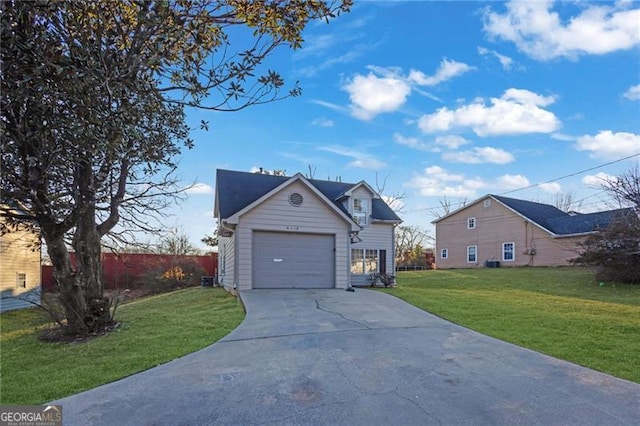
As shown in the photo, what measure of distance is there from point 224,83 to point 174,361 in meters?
4.17

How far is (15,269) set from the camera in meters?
18.5

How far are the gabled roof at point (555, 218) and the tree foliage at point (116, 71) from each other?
82.8 ft

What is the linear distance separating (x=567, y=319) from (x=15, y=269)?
21775mm

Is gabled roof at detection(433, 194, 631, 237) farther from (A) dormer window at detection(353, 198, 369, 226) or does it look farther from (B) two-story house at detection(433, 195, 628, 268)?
(A) dormer window at detection(353, 198, 369, 226)

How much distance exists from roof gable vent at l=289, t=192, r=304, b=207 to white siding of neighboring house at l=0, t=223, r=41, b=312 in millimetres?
10982

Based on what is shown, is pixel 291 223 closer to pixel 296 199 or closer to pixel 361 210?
pixel 296 199

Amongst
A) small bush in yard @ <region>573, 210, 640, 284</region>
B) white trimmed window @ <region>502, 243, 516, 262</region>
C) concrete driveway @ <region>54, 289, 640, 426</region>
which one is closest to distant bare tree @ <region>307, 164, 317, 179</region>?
white trimmed window @ <region>502, 243, 516, 262</region>

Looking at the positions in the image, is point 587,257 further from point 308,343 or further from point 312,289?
point 308,343

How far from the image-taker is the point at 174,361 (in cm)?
611

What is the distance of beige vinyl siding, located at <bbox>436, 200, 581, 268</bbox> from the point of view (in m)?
26.5

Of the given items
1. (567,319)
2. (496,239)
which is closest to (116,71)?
(567,319)

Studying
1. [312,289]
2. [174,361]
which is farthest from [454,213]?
[174,361]

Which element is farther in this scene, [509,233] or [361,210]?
[509,233]

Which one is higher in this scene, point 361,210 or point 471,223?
point 361,210
